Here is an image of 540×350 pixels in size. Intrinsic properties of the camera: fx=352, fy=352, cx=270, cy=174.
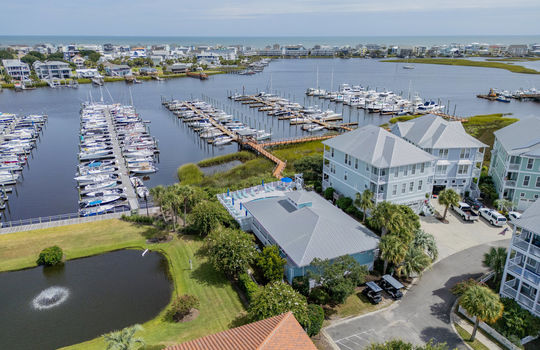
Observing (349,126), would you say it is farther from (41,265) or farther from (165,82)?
(165,82)

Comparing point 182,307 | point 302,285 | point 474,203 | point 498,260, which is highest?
point 498,260

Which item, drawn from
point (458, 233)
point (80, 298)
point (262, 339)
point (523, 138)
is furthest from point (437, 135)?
point (80, 298)

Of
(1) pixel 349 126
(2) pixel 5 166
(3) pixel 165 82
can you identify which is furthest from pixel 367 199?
(3) pixel 165 82

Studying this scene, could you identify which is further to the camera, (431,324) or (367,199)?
(367,199)

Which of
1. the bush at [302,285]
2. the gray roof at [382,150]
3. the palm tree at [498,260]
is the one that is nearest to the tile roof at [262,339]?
the bush at [302,285]

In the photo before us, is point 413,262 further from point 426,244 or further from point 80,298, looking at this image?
point 80,298

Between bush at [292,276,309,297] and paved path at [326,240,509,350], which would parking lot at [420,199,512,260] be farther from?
bush at [292,276,309,297]

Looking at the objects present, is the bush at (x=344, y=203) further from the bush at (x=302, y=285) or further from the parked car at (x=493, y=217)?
the bush at (x=302, y=285)
